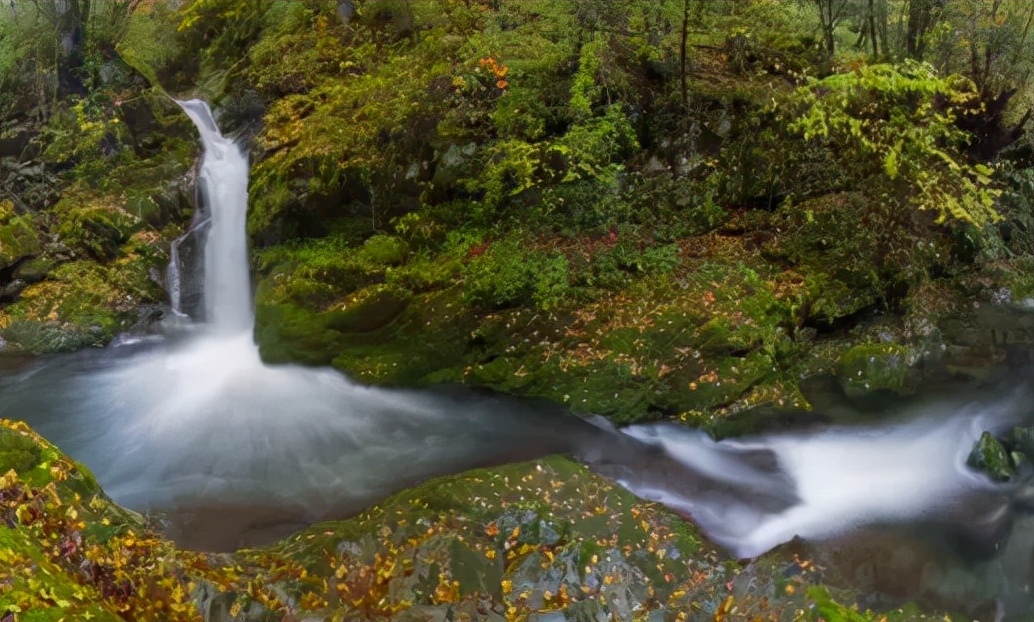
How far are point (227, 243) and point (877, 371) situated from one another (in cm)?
819

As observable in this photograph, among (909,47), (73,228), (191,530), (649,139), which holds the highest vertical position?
(909,47)

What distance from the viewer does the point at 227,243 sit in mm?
9320

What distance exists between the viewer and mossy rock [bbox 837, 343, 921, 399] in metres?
7.11

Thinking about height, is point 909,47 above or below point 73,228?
above

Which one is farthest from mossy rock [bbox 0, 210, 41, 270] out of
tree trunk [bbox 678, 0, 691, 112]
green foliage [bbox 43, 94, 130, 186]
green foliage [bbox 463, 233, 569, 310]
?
tree trunk [bbox 678, 0, 691, 112]

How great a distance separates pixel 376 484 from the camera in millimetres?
6324

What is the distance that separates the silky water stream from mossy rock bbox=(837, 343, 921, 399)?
0.28 metres

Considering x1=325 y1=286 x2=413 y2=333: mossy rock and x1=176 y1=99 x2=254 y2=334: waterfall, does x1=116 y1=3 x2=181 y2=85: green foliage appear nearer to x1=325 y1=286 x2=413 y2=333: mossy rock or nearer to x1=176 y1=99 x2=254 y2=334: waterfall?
x1=176 y1=99 x2=254 y2=334: waterfall

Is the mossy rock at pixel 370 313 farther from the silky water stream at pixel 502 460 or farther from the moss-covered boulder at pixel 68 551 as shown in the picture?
the moss-covered boulder at pixel 68 551

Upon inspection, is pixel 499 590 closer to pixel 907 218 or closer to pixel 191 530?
pixel 191 530

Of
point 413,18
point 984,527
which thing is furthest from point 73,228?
point 984,527

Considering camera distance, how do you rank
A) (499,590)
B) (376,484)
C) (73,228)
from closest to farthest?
(499,590)
(376,484)
(73,228)

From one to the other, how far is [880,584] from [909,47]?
6226 mm

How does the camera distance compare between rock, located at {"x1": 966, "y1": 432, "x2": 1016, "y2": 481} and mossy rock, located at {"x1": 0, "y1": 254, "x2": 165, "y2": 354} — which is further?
mossy rock, located at {"x1": 0, "y1": 254, "x2": 165, "y2": 354}
